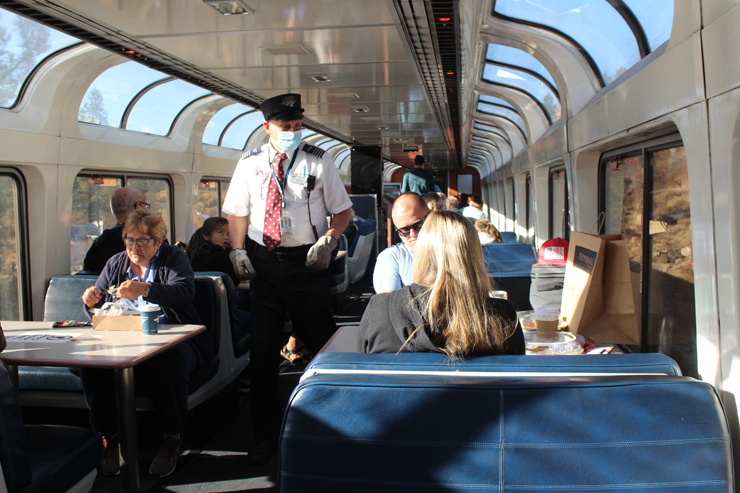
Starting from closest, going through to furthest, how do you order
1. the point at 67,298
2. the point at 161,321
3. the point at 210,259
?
the point at 161,321, the point at 67,298, the point at 210,259

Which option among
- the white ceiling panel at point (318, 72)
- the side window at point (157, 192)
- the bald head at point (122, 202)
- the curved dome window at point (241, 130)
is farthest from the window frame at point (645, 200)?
the curved dome window at point (241, 130)

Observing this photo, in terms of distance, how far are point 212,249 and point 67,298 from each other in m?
1.14

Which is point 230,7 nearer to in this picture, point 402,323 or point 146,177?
point 402,323

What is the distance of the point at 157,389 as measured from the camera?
2932 mm

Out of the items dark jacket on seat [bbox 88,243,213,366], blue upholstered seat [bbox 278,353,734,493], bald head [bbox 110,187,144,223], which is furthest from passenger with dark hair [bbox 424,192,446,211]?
blue upholstered seat [bbox 278,353,734,493]

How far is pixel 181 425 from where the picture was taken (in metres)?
3.04

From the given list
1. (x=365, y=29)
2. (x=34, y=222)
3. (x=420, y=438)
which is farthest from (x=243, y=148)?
(x=420, y=438)

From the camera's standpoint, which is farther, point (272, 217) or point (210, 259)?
point (210, 259)

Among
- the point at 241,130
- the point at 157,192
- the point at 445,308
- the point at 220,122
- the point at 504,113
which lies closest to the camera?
the point at 445,308

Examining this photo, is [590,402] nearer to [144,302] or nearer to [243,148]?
[144,302]

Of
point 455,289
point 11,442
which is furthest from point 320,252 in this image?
point 11,442

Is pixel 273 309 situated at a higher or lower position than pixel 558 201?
lower

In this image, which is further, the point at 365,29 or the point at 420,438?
the point at 365,29

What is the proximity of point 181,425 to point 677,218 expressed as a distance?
2.97 metres
